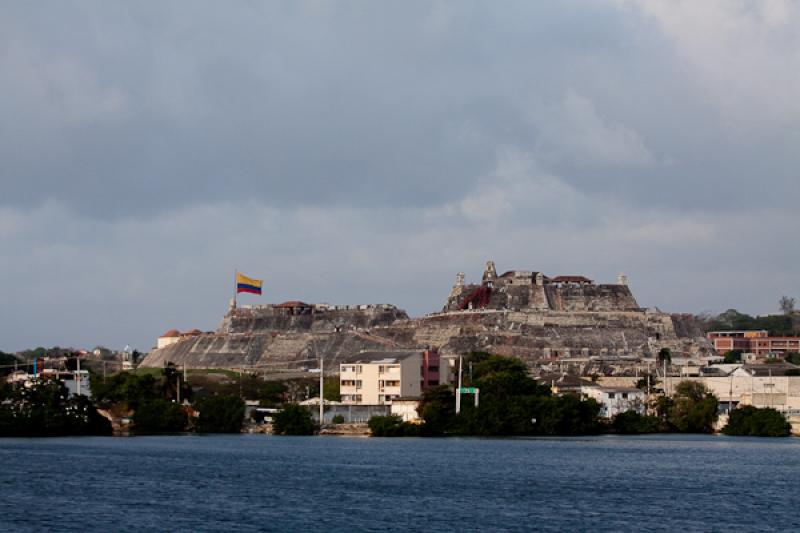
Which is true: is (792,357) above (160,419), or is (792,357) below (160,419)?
above

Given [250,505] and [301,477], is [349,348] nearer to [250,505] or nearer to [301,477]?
[301,477]

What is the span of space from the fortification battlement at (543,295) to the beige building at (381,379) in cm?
5179

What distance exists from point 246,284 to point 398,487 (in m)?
112

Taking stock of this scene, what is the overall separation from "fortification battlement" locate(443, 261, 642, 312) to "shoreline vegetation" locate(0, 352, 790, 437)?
54336 mm

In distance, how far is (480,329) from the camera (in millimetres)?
159125

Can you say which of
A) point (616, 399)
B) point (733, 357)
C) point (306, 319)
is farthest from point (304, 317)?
point (616, 399)

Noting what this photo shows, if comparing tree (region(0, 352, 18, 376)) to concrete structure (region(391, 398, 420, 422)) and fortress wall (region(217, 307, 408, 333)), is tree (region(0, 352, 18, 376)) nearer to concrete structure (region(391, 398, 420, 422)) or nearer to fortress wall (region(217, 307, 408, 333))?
fortress wall (region(217, 307, 408, 333))

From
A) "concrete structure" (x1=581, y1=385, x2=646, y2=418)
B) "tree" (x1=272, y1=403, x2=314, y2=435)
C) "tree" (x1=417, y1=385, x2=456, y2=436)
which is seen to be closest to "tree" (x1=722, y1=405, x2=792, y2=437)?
"concrete structure" (x1=581, y1=385, x2=646, y2=418)

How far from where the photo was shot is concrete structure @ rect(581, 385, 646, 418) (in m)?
112

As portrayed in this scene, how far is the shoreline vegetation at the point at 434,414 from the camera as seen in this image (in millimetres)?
97562

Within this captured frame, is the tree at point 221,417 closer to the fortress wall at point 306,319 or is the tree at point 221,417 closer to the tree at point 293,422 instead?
the tree at point 293,422

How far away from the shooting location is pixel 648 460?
7375 cm

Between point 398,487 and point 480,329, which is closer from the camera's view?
point 398,487

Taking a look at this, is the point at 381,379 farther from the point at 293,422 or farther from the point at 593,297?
the point at 593,297
